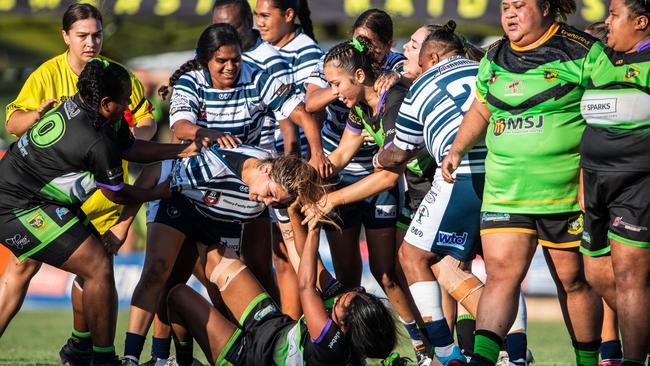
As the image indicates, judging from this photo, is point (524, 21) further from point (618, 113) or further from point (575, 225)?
point (575, 225)

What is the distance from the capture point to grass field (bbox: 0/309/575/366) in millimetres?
7793

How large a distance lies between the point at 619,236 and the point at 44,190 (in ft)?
10.6

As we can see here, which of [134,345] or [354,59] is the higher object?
[354,59]

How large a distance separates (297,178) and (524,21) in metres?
1.51

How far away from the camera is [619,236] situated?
501cm

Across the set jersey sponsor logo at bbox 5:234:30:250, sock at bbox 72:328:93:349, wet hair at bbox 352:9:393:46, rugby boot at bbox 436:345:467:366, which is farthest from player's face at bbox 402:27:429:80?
sock at bbox 72:328:93:349

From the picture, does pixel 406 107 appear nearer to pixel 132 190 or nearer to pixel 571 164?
pixel 571 164

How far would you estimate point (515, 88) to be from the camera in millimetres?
5117

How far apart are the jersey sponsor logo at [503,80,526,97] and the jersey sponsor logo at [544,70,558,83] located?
0.12 meters

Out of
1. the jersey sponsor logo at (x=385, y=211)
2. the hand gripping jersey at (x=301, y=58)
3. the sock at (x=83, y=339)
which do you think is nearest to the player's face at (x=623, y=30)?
the jersey sponsor logo at (x=385, y=211)

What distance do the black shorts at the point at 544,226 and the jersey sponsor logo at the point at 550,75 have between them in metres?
0.70

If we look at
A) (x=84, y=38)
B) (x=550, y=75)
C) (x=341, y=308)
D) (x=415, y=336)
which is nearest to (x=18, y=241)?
(x=84, y=38)

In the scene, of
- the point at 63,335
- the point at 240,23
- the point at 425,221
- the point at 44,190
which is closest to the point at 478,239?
the point at 425,221

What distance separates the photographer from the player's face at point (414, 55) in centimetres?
654
